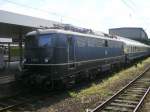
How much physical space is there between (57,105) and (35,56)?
318 cm

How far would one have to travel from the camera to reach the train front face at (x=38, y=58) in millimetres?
13688

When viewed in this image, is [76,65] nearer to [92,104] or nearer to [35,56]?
[35,56]

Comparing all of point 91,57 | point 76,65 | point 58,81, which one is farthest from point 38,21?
point 58,81

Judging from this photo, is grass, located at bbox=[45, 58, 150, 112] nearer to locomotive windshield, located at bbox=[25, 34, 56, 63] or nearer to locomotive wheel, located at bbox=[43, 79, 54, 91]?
locomotive wheel, located at bbox=[43, 79, 54, 91]

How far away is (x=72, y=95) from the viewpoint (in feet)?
45.7

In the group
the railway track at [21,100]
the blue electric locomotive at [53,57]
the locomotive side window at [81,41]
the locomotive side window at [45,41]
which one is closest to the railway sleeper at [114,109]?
the railway track at [21,100]

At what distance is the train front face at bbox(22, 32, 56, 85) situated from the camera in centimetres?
1369

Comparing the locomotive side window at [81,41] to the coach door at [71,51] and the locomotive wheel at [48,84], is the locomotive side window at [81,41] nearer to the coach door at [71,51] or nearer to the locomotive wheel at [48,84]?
the coach door at [71,51]

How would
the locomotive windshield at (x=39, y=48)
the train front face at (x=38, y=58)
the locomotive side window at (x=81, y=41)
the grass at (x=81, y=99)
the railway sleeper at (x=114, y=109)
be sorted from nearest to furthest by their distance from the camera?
the railway sleeper at (x=114, y=109)
the grass at (x=81, y=99)
the train front face at (x=38, y=58)
the locomotive windshield at (x=39, y=48)
the locomotive side window at (x=81, y=41)

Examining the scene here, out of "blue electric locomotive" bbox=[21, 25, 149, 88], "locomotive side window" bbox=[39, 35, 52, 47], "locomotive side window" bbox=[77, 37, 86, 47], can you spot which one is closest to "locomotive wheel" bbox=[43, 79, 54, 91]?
"blue electric locomotive" bbox=[21, 25, 149, 88]

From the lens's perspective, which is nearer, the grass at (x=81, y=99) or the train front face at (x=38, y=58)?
the grass at (x=81, y=99)

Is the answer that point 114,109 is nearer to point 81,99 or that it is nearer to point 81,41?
point 81,99

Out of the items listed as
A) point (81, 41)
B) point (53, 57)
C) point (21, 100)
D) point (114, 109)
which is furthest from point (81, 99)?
point (81, 41)

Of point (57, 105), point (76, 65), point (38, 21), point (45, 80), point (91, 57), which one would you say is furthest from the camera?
point (38, 21)
